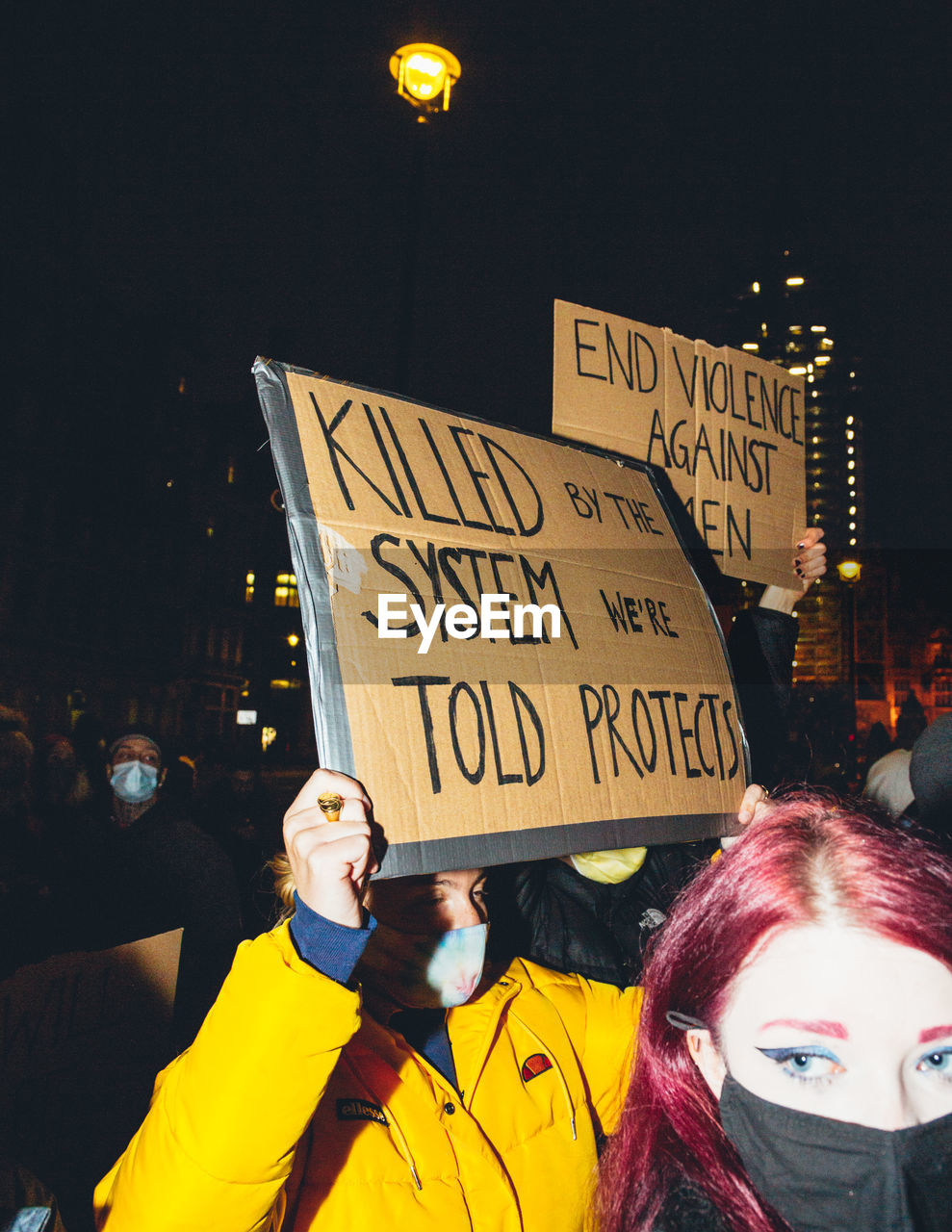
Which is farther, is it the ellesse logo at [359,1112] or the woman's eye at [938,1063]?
the ellesse logo at [359,1112]

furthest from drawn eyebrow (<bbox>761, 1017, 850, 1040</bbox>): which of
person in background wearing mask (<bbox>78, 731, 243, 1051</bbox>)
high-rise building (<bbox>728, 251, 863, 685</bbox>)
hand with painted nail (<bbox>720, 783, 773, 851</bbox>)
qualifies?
high-rise building (<bbox>728, 251, 863, 685</bbox>)

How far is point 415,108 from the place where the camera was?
20.5 feet

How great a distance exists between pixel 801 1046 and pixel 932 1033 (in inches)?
8.4

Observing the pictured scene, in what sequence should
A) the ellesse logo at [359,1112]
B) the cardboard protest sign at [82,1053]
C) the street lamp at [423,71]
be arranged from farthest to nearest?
the street lamp at [423,71]
the cardboard protest sign at [82,1053]
the ellesse logo at [359,1112]

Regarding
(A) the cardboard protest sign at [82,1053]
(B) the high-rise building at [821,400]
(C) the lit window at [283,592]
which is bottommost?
(A) the cardboard protest sign at [82,1053]

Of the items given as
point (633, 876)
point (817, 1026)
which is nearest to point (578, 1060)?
point (817, 1026)

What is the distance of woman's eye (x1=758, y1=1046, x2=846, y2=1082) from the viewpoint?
1.39 meters

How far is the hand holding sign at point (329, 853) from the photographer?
1.28 m

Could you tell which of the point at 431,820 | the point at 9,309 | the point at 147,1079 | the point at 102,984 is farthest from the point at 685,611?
the point at 9,309

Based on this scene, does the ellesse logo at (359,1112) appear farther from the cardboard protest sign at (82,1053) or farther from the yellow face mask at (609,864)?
the yellow face mask at (609,864)

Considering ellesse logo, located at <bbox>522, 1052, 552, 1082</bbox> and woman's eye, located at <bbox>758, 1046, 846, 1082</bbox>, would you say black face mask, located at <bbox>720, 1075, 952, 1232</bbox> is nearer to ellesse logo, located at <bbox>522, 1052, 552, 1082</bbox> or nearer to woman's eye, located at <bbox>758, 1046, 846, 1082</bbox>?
woman's eye, located at <bbox>758, 1046, 846, 1082</bbox>

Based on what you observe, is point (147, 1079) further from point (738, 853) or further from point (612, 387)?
point (612, 387)

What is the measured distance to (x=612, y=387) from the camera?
2541mm

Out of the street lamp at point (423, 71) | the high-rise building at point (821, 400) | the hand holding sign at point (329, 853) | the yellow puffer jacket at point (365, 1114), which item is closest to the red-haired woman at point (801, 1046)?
the yellow puffer jacket at point (365, 1114)
